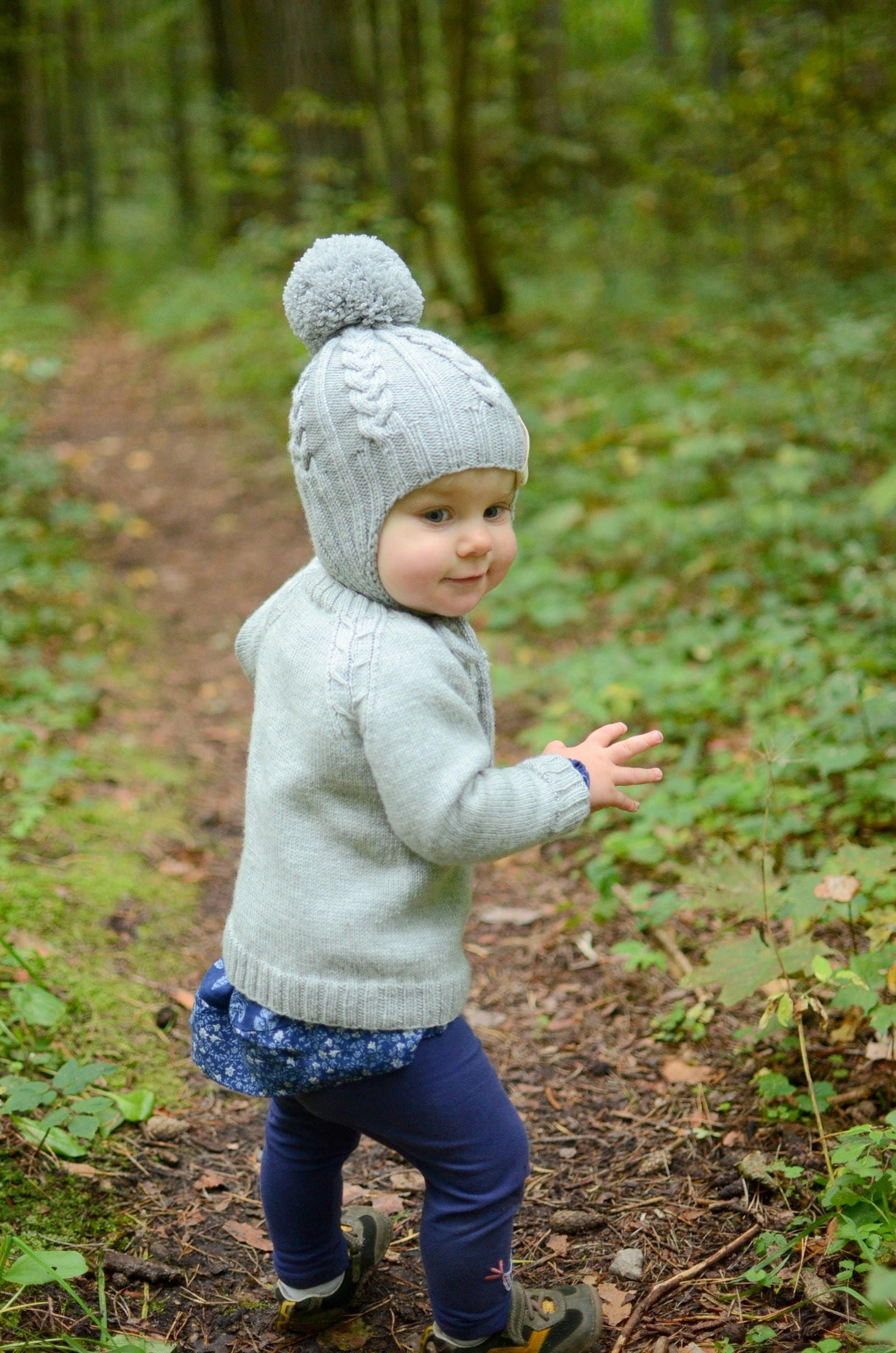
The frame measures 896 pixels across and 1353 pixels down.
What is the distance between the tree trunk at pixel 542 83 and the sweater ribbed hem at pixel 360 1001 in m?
12.9

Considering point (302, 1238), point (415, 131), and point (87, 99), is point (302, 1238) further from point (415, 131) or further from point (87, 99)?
point (87, 99)

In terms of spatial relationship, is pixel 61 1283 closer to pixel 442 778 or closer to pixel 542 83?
pixel 442 778

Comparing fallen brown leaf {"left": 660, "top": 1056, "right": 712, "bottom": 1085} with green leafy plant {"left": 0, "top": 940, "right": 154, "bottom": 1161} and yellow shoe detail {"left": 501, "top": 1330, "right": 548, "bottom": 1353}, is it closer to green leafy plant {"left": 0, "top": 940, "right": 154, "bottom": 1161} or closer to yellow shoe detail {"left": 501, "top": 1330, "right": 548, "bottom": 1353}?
yellow shoe detail {"left": 501, "top": 1330, "right": 548, "bottom": 1353}

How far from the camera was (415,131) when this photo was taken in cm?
948

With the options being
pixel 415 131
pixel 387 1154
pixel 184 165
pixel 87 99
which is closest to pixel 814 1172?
pixel 387 1154

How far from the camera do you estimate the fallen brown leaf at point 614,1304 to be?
2.20 metres

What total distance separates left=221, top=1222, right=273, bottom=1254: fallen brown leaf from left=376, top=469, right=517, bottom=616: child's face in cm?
151

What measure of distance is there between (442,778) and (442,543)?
379 mm

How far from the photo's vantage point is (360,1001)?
6.03ft

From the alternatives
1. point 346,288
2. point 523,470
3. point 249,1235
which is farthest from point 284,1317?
point 346,288

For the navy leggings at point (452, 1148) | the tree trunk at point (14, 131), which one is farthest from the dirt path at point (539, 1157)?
the tree trunk at point (14, 131)

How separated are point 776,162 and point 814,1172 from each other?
8031mm

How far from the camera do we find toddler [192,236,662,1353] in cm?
178

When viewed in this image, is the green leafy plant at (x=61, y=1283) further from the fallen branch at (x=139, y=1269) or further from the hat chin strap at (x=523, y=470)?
the hat chin strap at (x=523, y=470)
